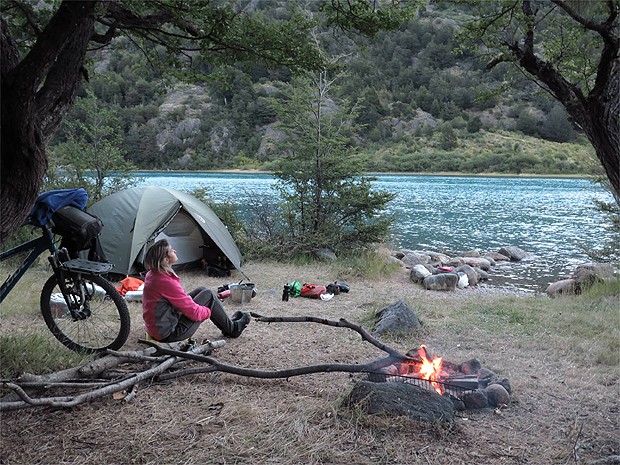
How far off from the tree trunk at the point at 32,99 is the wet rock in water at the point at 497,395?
115 inches

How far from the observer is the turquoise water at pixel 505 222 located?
39.2 feet

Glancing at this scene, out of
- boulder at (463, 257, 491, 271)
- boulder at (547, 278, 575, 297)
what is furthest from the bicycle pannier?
boulder at (463, 257, 491, 271)

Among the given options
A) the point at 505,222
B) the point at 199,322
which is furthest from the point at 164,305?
the point at 505,222

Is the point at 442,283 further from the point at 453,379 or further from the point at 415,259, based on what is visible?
the point at 453,379

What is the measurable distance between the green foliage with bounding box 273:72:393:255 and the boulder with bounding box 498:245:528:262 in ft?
16.5

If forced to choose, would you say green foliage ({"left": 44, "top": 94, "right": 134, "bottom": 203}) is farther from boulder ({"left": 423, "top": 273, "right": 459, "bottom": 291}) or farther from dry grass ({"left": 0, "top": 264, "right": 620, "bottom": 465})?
boulder ({"left": 423, "top": 273, "right": 459, "bottom": 291})

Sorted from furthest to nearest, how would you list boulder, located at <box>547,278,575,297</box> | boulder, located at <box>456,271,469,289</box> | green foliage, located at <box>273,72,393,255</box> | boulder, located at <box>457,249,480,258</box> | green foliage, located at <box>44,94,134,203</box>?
boulder, located at <box>457,249,480,258</box> < green foliage, located at <box>273,72,393,255</box> < green foliage, located at <box>44,94,134,203</box> < boulder, located at <box>456,271,469,289</box> < boulder, located at <box>547,278,575,297</box>

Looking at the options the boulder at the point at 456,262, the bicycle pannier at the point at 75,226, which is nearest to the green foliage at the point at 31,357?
the bicycle pannier at the point at 75,226

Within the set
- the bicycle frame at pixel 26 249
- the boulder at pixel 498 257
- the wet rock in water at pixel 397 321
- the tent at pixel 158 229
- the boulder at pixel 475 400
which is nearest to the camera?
the boulder at pixel 475 400

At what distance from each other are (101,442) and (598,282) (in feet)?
25.4

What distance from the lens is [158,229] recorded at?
299 inches

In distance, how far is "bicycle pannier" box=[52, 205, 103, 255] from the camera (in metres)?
3.72

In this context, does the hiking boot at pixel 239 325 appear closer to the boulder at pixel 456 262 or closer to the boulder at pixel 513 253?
the boulder at pixel 456 262

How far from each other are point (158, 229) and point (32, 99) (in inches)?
210
